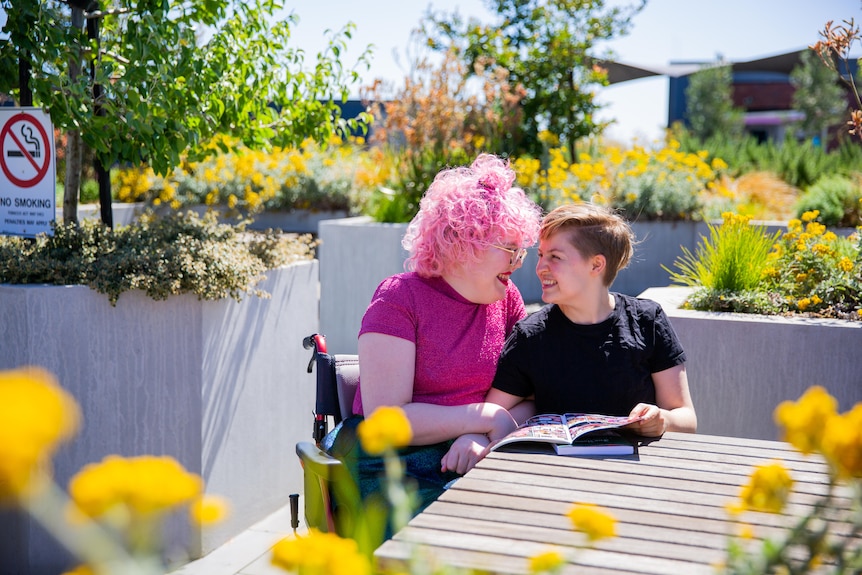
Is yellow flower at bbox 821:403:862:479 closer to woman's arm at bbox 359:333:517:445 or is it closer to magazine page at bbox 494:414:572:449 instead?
magazine page at bbox 494:414:572:449

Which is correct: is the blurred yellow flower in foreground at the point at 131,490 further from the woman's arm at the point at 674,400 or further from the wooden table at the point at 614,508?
the woman's arm at the point at 674,400

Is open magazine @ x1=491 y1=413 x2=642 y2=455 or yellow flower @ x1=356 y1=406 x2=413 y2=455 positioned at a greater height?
yellow flower @ x1=356 y1=406 x2=413 y2=455

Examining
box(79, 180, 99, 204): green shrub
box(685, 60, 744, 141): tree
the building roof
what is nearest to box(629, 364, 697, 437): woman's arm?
the building roof

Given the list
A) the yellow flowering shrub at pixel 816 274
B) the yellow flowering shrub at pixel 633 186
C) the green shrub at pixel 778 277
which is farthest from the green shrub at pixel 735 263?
the yellow flowering shrub at pixel 633 186

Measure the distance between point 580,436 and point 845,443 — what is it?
1.33 metres

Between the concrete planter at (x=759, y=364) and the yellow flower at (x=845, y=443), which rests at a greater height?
the yellow flower at (x=845, y=443)

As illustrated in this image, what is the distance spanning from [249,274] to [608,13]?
7997mm

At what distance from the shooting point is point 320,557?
0.73 m

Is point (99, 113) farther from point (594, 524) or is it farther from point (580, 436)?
point (594, 524)

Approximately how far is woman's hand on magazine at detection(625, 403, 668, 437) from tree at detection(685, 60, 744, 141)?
23193 millimetres

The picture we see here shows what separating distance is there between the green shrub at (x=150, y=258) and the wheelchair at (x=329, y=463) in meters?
0.79

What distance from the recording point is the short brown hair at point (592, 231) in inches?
102

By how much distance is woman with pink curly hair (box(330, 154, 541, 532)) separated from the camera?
7.91 feet

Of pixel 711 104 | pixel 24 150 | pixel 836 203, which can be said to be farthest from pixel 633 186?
pixel 711 104
